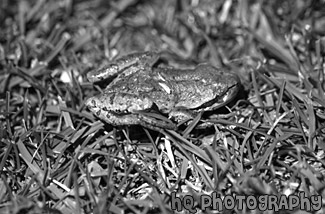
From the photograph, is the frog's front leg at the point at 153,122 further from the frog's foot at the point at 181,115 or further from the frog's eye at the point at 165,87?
the frog's eye at the point at 165,87

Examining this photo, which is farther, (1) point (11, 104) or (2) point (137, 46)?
(2) point (137, 46)

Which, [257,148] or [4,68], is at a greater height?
[4,68]

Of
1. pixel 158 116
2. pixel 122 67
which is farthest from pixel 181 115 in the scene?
pixel 122 67

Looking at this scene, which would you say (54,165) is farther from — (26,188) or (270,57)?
(270,57)

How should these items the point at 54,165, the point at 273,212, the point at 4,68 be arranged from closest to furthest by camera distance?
the point at 273,212, the point at 54,165, the point at 4,68

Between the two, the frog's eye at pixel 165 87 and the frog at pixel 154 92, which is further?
the frog's eye at pixel 165 87

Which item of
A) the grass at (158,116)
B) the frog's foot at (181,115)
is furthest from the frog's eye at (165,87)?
the grass at (158,116)

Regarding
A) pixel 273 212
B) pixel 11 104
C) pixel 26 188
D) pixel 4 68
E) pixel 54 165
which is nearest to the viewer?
pixel 273 212

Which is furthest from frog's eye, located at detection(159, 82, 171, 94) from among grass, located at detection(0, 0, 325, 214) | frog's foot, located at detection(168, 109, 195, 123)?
grass, located at detection(0, 0, 325, 214)

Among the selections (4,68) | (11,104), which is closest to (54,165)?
(11,104)
